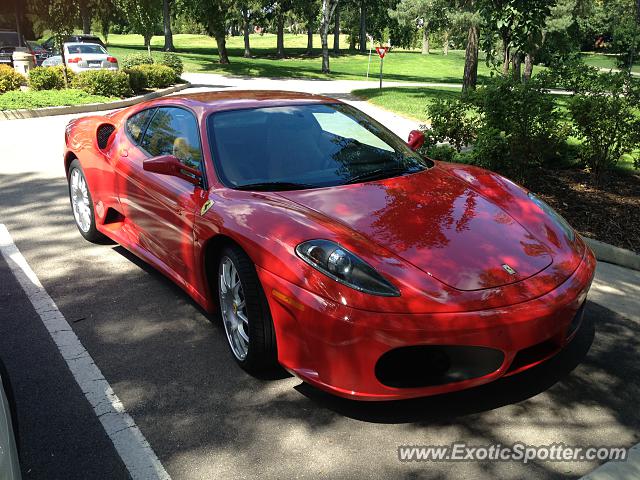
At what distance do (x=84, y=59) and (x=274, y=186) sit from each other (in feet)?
70.0

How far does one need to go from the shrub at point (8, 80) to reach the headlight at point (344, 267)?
17.2 meters

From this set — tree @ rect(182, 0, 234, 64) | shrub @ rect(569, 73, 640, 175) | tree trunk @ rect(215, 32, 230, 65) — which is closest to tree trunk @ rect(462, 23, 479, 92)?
shrub @ rect(569, 73, 640, 175)

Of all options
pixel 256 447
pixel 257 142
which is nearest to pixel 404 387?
pixel 256 447

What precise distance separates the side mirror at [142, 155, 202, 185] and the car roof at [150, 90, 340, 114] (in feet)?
1.56

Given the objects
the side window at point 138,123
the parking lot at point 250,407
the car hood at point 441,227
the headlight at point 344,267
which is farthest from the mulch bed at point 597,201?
the side window at point 138,123

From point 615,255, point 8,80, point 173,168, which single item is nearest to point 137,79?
point 8,80

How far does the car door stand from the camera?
3.90 metres

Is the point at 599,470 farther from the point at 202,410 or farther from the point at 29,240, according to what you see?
the point at 29,240

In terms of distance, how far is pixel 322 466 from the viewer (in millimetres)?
2758

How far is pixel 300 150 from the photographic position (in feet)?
13.3

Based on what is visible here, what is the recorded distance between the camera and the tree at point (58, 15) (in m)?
18.4

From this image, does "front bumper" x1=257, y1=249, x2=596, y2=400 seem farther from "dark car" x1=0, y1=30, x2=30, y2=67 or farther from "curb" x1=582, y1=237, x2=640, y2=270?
"dark car" x1=0, y1=30, x2=30, y2=67

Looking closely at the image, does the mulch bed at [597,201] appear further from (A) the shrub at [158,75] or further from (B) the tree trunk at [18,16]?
(B) the tree trunk at [18,16]

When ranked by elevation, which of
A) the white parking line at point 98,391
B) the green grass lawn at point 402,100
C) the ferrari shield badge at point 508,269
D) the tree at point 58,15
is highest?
the tree at point 58,15
